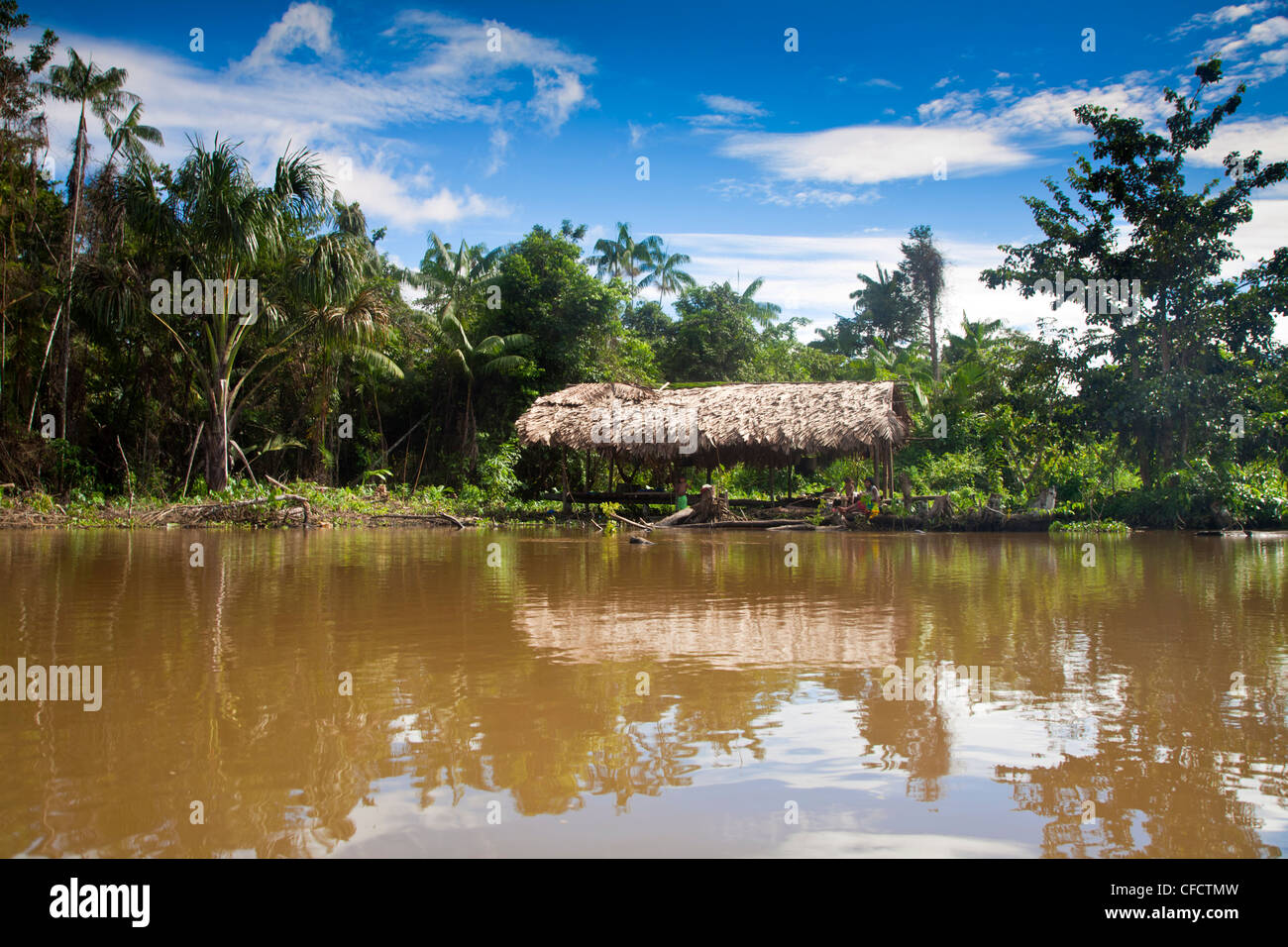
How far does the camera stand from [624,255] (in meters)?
43.0

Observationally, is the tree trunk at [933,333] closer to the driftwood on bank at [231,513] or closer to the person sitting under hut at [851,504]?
the person sitting under hut at [851,504]

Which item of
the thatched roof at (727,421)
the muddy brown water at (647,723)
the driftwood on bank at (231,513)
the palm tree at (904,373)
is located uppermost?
the palm tree at (904,373)

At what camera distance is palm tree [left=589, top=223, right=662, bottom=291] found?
42.8 m

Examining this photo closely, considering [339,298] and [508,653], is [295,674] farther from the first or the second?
[339,298]

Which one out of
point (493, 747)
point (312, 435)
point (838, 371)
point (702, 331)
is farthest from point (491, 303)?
point (493, 747)

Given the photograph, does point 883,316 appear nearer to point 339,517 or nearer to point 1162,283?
point 1162,283

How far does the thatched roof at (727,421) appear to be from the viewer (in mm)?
18141

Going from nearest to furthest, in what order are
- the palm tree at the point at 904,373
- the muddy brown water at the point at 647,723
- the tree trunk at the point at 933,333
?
the muddy brown water at the point at 647,723, the palm tree at the point at 904,373, the tree trunk at the point at 933,333

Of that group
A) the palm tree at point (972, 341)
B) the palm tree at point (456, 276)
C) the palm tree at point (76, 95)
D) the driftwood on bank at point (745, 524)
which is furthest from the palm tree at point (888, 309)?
the palm tree at point (76, 95)

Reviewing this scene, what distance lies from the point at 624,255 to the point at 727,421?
2580cm

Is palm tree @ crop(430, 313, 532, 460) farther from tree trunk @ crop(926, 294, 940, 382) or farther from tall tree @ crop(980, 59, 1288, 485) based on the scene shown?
tree trunk @ crop(926, 294, 940, 382)

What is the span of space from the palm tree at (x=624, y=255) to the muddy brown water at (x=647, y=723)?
37.5 metres
